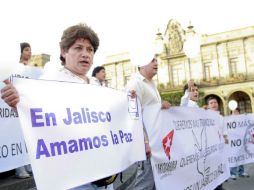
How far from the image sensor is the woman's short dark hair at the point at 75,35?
2.39 metres

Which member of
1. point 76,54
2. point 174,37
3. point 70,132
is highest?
point 174,37

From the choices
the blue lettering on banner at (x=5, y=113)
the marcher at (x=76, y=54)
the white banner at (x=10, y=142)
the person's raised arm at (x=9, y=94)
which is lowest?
the white banner at (x=10, y=142)

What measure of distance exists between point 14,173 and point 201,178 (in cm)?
275

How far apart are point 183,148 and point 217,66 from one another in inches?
1490

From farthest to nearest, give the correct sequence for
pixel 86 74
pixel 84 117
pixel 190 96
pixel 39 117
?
pixel 190 96
pixel 86 74
pixel 84 117
pixel 39 117

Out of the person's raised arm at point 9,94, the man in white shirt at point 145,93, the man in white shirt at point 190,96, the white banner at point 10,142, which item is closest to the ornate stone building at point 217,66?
the man in white shirt at point 190,96

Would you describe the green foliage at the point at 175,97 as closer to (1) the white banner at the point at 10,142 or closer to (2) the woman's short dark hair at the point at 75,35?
(1) the white banner at the point at 10,142

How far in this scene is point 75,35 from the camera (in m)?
2.38

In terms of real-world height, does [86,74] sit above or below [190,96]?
above

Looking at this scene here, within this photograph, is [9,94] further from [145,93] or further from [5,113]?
[5,113]

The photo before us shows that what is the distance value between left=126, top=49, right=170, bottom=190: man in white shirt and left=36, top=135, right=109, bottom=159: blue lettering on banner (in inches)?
44.7

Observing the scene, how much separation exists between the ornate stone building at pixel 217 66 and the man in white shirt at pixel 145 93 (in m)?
35.1

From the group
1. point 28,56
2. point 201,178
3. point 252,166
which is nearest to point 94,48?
Answer: point 201,178

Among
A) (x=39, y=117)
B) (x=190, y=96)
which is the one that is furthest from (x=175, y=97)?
(x=39, y=117)
